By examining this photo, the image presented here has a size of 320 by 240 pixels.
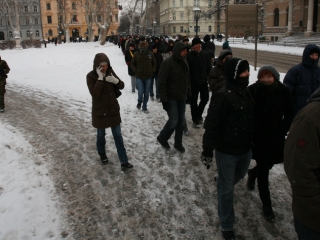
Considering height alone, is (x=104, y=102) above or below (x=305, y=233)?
above

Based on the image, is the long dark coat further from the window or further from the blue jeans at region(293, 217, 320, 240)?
the window

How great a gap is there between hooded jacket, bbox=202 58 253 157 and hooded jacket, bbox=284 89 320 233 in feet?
4.01

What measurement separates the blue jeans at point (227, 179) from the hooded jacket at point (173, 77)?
2.33 metres

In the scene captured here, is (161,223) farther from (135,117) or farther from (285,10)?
(285,10)

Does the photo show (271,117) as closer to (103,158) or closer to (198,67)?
(103,158)

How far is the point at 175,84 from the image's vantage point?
18.9 ft

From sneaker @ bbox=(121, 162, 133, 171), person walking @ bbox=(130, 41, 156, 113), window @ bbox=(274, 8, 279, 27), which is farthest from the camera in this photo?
window @ bbox=(274, 8, 279, 27)

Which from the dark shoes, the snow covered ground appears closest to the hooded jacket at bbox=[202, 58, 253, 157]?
the snow covered ground

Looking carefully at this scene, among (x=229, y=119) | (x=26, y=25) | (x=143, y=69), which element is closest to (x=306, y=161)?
(x=229, y=119)

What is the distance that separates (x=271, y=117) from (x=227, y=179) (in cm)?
90

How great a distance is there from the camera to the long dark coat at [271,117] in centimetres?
378

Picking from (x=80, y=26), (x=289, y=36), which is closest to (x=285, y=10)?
(x=289, y=36)

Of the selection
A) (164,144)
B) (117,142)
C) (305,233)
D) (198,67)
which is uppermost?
(198,67)

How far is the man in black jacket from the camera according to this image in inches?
133
